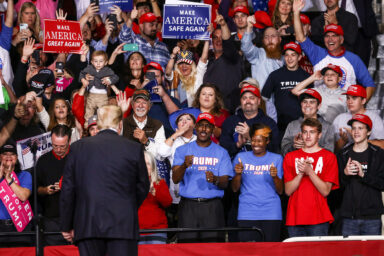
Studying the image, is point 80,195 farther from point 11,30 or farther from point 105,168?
point 11,30

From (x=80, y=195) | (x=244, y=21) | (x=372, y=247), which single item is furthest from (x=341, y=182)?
(x=80, y=195)

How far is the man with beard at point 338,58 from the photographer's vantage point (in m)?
9.41

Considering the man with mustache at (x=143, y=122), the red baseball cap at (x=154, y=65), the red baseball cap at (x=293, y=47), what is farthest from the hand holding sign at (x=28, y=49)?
the red baseball cap at (x=293, y=47)

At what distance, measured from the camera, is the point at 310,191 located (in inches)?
303

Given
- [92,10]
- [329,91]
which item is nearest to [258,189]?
[329,91]

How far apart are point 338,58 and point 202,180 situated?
2907 millimetres

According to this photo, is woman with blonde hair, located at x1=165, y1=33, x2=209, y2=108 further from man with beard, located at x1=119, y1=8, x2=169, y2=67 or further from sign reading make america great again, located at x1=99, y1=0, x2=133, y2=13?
sign reading make america great again, located at x1=99, y1=0, x2=133, y2=13

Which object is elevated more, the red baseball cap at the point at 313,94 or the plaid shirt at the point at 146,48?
the plaid shirt at the point at 146,48

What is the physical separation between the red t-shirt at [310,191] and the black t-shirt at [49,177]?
247 cm

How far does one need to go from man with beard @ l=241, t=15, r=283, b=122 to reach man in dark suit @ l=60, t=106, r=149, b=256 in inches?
175

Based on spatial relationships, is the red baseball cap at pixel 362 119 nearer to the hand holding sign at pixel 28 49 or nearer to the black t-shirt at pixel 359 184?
the black t-shirt at pixel 359 184

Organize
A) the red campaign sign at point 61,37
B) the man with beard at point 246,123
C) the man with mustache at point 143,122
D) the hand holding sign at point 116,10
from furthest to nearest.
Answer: the hand holding sign at point 116,10 < the red campaign sign at point 61,37 < the man with mustache at point 143,122 < the man with beard at point 246,123

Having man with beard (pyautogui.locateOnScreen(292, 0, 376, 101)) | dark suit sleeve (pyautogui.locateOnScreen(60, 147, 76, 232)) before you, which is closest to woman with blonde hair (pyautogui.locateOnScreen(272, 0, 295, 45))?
man with beard (pyautogui.locateOnScreen(292, 0, 376, 101))

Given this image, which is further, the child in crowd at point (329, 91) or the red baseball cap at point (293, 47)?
the red baseball cap at point (293, 47)
